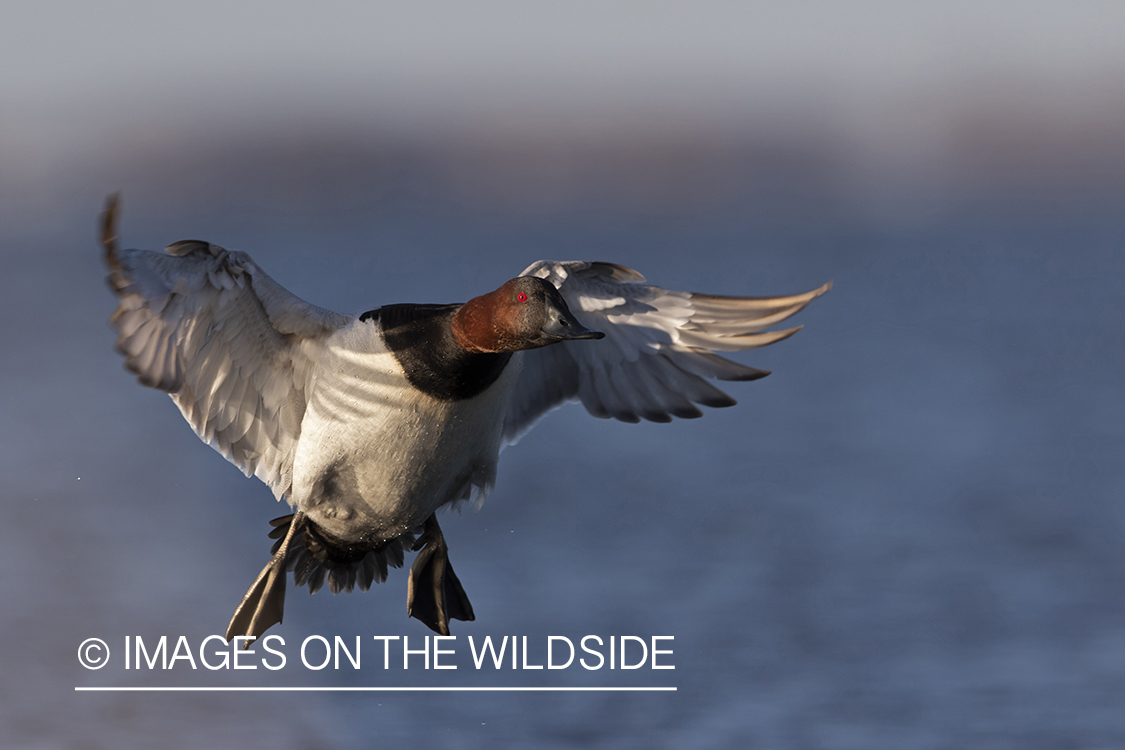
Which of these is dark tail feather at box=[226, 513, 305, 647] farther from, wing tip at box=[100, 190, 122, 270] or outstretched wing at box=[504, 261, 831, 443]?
wing tip at box=[100, 190, 122, 270]

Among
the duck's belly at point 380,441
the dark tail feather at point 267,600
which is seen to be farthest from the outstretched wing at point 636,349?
the dark tail feather at point 267,600

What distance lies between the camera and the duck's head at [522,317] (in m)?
4.86

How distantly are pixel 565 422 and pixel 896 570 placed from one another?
5121 millimetres

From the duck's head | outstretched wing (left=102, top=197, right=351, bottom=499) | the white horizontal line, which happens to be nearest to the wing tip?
outstretched wing (left=102, top=197, right=351, bottom=499)

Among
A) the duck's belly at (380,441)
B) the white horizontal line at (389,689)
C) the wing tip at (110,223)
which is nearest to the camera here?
the wing tip at (110,223)

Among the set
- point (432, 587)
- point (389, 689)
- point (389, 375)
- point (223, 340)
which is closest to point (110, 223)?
point (223, 340)

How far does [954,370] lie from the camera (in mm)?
17344

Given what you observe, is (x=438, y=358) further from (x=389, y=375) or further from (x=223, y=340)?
(x=223, y=340)

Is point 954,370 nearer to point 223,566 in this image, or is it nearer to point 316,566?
point 223,566

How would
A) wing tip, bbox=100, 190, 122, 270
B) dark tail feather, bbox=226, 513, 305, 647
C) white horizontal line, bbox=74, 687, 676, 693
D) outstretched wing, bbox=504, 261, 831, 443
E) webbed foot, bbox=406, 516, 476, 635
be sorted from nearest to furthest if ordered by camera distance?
1. wing tip, bbox=100, 190, 122, 270
2. outstretched wing, bbox=504, 261, 831, 443
3. dark tail feather, bbox=226, 513, 305, 647
4. webbed foot, bbox=406, 516, 476, 635
5. white horizontal line, bbox=74, 687, 676, 693

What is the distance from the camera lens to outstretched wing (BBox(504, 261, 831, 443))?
5617 millimetres

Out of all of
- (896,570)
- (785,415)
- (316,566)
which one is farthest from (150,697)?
(785,415)

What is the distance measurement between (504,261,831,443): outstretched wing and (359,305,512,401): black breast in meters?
0.41

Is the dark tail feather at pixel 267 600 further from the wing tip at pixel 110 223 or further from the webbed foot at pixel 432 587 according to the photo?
the wing tip at pixel 110 223
